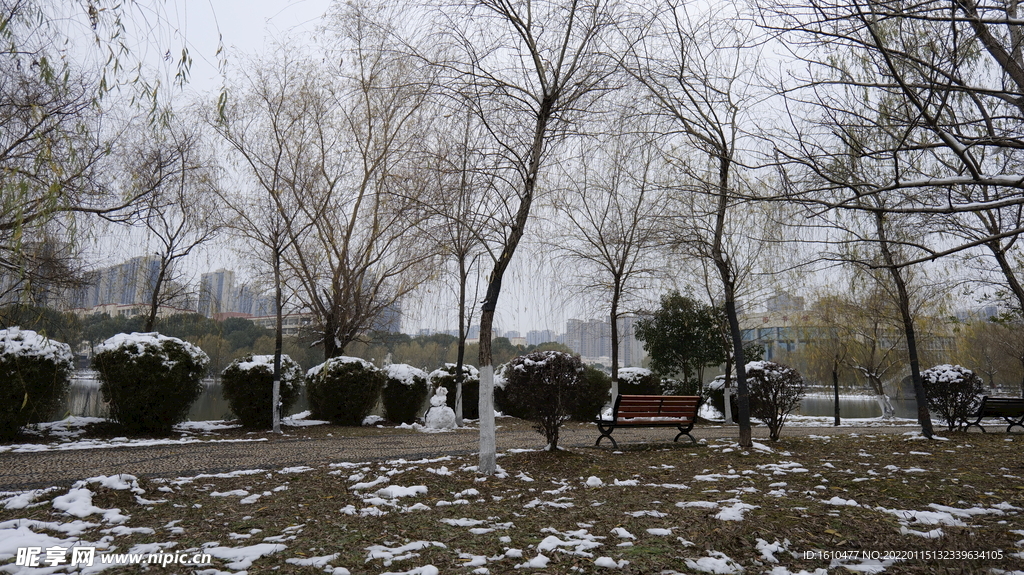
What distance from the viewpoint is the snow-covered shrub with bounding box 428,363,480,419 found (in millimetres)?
13438

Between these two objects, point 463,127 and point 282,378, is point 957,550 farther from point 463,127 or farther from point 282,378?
point 282,378

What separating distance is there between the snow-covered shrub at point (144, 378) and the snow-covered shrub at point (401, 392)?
4.20 meters

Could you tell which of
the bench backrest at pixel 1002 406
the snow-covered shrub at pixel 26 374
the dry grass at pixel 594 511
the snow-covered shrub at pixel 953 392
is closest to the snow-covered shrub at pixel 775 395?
the dry grass at pixel 594 511

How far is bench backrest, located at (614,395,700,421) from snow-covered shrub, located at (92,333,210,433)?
7275 millimetres

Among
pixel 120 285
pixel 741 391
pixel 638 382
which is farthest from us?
pixel 638 382

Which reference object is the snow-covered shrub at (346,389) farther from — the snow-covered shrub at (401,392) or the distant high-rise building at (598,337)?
the distant high-rise building at (598,337)

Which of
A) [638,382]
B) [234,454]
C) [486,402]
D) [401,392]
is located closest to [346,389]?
[401,392]

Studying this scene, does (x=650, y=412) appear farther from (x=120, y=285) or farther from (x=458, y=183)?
(x=120, y=285)

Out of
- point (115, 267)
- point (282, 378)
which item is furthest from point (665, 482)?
point (115, 267)

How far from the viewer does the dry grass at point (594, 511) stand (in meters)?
2.90

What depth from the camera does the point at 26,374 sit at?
7.58 metres

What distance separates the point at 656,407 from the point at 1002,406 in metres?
7.51

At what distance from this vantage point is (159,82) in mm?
3588

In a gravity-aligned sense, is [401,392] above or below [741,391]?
below
